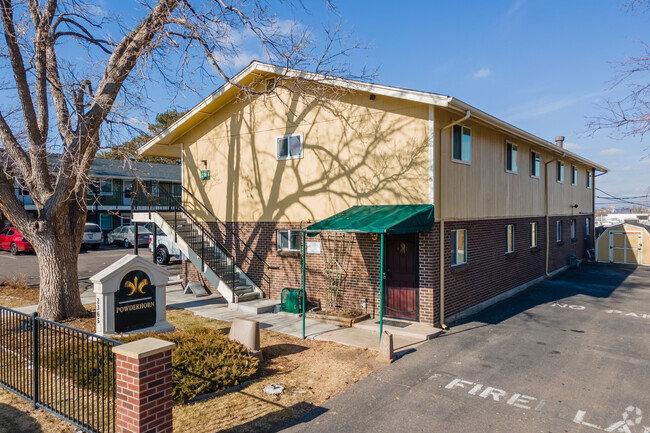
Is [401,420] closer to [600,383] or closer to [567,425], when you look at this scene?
[567,425]

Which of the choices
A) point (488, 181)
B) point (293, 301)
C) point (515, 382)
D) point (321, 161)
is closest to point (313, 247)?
point (293, 301)

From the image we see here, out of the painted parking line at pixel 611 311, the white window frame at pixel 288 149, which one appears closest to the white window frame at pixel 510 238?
the painted parking line at pixel 611 311

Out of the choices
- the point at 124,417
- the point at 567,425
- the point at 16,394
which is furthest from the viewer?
the point at 16,394

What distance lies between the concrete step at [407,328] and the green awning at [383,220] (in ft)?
7.89

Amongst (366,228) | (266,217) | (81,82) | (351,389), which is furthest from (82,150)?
(351,389)

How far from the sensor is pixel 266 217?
555 inches

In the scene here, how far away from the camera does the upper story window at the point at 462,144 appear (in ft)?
38.5

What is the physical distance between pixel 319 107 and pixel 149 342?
30.2 ft

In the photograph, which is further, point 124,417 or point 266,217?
point 266,217

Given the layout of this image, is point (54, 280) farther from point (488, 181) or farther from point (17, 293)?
point (488, 181)

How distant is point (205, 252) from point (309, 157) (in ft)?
16.7

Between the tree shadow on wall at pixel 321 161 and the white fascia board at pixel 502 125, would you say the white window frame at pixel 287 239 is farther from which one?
the white fascia board at pixel 502 125

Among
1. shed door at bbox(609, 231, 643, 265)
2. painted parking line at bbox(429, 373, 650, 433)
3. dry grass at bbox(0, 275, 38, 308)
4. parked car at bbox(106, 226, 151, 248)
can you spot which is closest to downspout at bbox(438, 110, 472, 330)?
painted parking line at bbox(429, 373, 650, 433)

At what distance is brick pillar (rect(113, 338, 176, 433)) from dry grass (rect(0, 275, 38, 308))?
1074 centimetres
